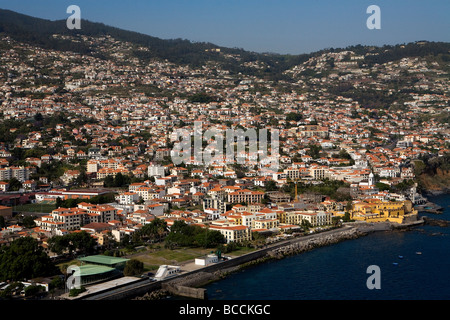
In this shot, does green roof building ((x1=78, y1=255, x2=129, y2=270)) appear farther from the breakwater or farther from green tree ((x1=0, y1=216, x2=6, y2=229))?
green tree ((x1=0, y1=216, x2=6, y2=229))

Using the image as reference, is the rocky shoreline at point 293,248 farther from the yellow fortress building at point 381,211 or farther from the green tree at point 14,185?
the green tree at point 14,185

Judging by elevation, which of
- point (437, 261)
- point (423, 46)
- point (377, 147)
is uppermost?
point (423, 46)

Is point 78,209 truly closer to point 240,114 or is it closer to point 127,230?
point 127,230

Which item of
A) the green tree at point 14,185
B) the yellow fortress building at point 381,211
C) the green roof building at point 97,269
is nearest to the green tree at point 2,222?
the green roof building at point 97,269

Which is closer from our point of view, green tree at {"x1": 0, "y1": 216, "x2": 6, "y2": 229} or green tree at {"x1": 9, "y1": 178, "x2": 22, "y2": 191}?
green tree at {"x1": 0, "y1": 216, "x2": 6, "y2": 229}

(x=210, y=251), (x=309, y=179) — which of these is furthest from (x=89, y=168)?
(x=210, y=251)

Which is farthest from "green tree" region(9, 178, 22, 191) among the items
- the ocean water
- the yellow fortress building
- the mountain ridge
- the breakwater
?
the mountain ridge

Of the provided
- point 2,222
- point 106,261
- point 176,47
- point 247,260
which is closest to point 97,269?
point 106,261
